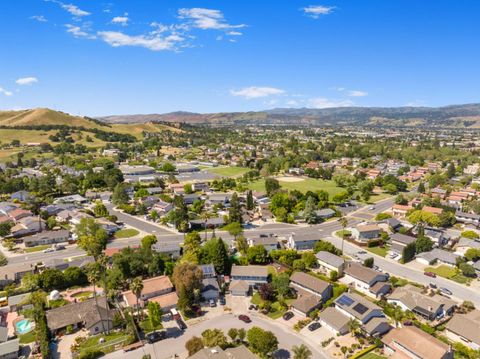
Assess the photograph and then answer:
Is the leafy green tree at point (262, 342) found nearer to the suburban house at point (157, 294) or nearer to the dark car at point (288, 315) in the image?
the dark car at point (288, 315)

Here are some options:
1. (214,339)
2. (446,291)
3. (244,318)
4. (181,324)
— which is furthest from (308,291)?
(446,291)

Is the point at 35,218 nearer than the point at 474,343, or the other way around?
the point at 474,343

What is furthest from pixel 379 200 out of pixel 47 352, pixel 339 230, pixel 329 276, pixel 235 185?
pixel 47 352

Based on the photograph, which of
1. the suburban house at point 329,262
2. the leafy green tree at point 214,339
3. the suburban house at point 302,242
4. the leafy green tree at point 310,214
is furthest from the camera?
the leafy green tree at point 310,214

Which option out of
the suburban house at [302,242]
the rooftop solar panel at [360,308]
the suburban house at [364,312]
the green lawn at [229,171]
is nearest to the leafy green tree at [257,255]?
the suburban house at [302,242]

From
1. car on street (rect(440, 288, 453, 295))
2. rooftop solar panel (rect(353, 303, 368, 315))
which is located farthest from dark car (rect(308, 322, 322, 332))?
car on street (rect(440, 288, 453, 295))

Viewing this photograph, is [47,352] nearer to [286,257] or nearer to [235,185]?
[286,257]

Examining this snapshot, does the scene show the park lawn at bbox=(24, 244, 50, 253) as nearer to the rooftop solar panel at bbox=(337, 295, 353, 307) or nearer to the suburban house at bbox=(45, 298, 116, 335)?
the suburban house at bbox=(45, 298, 116, 335)
